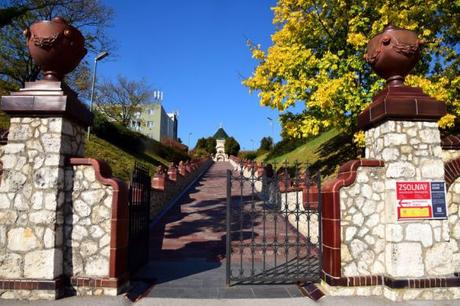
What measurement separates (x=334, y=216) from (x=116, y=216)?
10.9 feet

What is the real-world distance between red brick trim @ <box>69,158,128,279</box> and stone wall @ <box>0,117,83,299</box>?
0.44 meters

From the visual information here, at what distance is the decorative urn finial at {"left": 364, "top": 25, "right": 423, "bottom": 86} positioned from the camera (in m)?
5.71

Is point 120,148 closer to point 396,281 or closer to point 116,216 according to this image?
point 116,216

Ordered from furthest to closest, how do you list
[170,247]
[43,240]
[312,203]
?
[170,247], [312,203], [43,240]

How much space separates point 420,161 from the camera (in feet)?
18.7

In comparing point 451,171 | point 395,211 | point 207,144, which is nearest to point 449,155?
point 451,171

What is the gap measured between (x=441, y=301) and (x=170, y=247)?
615 centimetres

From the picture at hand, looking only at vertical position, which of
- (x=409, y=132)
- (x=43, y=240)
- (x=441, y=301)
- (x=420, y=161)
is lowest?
(x=441, y=301)

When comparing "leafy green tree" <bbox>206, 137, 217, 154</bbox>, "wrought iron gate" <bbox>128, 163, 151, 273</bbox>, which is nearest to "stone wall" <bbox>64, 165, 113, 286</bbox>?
"wrought iron gate" <bbox>128, 163, 151, 273</bbox>

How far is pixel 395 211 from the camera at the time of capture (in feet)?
18.2

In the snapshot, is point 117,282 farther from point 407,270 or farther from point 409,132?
point 409,132

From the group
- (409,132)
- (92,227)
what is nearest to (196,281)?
(92,227)

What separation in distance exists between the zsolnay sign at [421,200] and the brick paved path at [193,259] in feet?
6.93

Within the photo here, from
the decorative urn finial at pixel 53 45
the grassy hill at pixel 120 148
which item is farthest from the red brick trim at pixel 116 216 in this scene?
the grassy hill at pixel 120 148
